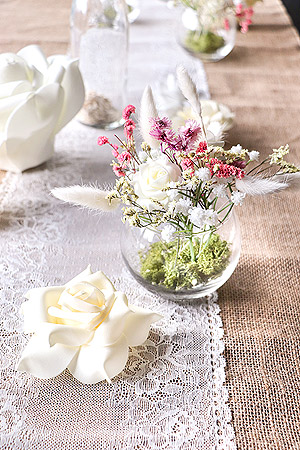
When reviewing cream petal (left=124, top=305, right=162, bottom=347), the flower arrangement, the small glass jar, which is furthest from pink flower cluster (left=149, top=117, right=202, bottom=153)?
the small glass jar

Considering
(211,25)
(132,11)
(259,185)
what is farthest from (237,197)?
(132,11)

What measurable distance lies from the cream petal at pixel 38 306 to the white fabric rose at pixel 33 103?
0.35 m

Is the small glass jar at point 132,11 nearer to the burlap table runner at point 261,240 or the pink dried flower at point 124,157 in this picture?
the burlap table runner at point 261,240

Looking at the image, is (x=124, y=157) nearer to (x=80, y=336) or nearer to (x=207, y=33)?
(x=80, y=336)

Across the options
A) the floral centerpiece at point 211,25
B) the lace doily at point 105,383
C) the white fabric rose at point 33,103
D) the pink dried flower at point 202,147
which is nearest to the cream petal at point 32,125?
the white fabric rose at point 33,103

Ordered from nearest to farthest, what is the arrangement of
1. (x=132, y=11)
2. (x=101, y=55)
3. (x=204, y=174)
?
(x=204, y=174) → (x=101, y=55) → (x=132, y=11)

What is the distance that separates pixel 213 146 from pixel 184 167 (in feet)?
0.16

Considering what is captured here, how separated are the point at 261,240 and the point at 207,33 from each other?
770 mm

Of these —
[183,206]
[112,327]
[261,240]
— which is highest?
[183,206]

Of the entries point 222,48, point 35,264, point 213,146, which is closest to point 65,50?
point 222,48

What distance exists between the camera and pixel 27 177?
0.97 m

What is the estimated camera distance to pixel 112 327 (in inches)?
23.5

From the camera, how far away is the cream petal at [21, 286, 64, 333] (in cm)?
62

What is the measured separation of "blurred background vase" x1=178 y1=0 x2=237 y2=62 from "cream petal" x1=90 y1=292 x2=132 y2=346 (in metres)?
0.99
